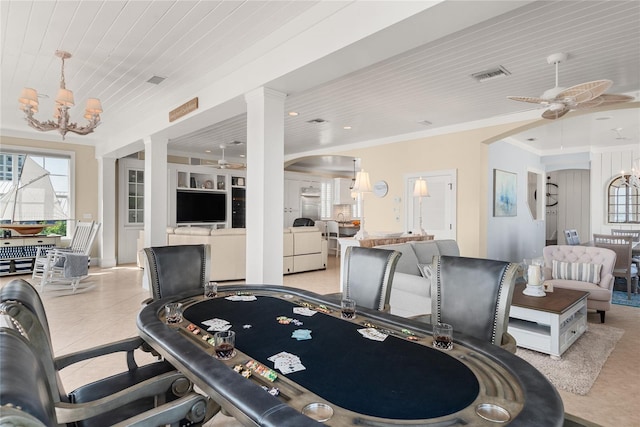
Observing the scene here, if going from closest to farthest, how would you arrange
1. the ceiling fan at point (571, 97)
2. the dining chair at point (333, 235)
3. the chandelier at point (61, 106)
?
the ceiling fan at point (571, 97)
the chandelier at point (61, 106)
the dining chair at point (333, 235)

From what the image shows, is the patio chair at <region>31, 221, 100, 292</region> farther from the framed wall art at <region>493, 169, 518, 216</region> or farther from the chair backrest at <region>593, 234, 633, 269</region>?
the chair backrest at <region>593, 234, 633, 269</region>

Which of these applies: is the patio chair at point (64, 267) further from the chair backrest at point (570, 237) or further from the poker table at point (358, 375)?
the chair backrest at point (570, 237)

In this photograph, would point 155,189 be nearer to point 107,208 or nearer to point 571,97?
point 107,208

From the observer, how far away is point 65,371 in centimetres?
279

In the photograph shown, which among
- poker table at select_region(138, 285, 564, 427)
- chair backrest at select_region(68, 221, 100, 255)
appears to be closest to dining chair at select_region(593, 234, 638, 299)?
poker table at select_region(138, 285, 564, 427)

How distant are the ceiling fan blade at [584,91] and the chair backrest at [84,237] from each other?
22.7 feet

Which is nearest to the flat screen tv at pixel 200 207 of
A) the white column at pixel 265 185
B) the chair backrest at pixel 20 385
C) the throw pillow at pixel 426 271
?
the white column at pixel 265 185

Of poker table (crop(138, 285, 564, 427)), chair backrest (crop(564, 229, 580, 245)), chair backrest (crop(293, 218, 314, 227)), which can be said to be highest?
chair backrest (crop(293, 218, 314, 227))

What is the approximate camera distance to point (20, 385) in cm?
62

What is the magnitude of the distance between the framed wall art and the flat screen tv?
6.97 metres

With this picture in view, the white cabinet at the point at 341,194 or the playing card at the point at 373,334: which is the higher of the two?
the white cabinet at the point at 341,194

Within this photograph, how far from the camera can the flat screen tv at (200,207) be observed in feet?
30.1

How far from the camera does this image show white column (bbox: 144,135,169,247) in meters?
5.55

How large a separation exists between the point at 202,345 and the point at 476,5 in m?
2.28
